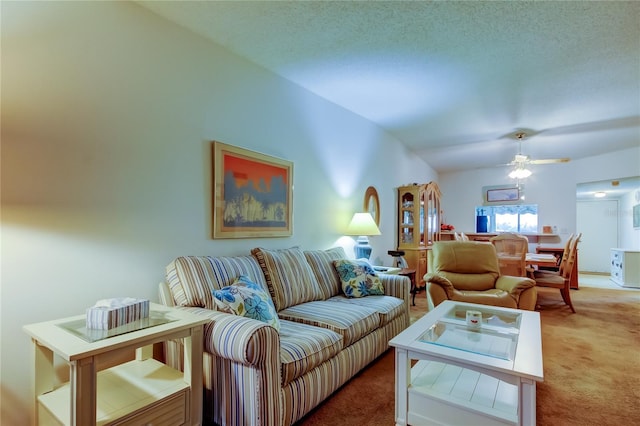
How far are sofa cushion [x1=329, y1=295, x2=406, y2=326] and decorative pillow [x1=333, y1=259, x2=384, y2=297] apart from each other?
2.9 inches

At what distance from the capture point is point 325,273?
3.02 metres

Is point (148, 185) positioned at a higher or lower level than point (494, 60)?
lower

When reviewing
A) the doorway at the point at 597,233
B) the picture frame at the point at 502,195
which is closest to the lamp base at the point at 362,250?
the picture frame at the point at 502,195

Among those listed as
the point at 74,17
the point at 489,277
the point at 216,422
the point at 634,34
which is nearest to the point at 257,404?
the point at 216,422

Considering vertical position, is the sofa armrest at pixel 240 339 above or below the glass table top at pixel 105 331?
below

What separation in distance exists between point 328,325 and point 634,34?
119 inches

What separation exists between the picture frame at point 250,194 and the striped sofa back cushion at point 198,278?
39cm

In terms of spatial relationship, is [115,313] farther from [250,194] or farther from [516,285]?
[516,285]

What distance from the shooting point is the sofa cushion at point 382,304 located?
104 inches

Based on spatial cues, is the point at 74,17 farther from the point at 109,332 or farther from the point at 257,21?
the point at 109,332

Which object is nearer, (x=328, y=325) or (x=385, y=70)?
(x=328, y=325)

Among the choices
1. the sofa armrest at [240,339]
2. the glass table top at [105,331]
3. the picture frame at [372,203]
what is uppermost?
the picture frame at [372,203]

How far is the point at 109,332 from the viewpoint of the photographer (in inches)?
55.4

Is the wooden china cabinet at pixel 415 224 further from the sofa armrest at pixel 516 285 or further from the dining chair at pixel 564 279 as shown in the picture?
the sofa armrest at pixel 516 285
